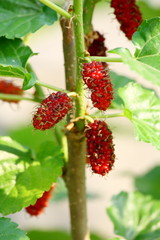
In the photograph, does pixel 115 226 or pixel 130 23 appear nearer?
pixel 130 23

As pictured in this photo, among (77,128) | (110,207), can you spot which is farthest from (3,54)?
(110,207)

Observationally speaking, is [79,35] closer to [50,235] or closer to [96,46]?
[96,46]

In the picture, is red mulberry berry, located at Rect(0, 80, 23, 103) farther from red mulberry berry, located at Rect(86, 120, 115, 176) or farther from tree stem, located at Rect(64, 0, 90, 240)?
red mulberry berry, located at Rect(86, 120, 115, 176)

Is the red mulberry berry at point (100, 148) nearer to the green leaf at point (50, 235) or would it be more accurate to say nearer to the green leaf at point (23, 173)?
the green leaf at point (23, 173)

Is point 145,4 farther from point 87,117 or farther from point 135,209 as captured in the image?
point 87,117

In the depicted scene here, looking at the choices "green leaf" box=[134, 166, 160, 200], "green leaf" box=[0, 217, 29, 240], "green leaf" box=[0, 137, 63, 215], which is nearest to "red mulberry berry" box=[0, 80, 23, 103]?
"green leaf" box=[0, 137, 63, 215]
